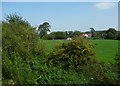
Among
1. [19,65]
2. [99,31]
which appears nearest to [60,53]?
[19,65]

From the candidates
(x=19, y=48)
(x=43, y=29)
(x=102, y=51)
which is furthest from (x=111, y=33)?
(x=102, y=51)

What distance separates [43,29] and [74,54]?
5012 mm

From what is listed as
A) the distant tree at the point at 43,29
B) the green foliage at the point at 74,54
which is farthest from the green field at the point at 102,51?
the green foliage at the point at 74,54

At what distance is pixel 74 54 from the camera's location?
1085 cm

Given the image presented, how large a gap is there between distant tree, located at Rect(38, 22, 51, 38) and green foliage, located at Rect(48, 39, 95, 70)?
3.71 meters

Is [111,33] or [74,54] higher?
[111,33]

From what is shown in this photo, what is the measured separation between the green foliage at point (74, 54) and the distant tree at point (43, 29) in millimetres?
3709

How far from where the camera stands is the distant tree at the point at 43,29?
1492 centimetres

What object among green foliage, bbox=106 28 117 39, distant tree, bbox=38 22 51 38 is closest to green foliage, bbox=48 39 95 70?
distant tree, bbox=38 22 51 38

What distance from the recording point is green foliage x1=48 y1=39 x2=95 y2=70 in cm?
1067

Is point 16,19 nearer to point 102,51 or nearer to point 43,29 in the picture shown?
point 43,29

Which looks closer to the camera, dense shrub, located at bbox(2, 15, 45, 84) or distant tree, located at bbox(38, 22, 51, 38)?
dense shrub, located at bbox(2, 15, 45, 84)

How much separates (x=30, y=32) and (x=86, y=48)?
350cm

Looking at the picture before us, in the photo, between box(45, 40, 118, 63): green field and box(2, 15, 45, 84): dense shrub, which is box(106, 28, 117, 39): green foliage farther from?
box(2, 15, 45, 84): dense shrub
